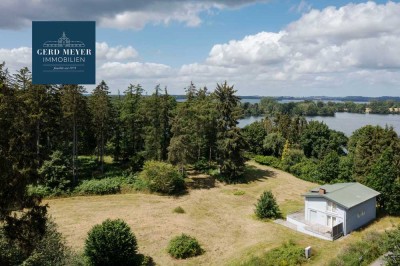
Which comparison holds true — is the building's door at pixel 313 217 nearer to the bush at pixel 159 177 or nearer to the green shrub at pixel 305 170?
the bush at pixel 159 177

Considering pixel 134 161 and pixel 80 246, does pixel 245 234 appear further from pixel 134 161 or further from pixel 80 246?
pixel 134 161

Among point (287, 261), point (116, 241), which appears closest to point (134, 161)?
point (116, 241)

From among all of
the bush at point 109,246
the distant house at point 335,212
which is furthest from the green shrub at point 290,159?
the bush at point 109,246

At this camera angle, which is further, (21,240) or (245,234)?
(245,234)

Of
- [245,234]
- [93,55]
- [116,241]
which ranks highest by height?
[93,55]

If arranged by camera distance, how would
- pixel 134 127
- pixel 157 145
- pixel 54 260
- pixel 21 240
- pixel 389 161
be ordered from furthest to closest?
pixel 134 127
pixel 157 145
pixel 389 161
pixel 54 260
pixel 21 240

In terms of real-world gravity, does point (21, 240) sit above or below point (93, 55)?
below

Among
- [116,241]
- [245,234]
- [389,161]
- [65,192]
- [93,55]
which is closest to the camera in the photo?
[93,55]

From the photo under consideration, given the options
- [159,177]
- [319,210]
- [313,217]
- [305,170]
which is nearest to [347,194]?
[319,210]
